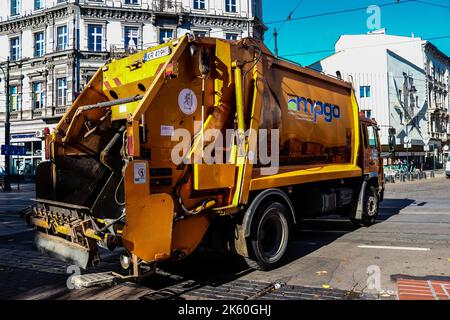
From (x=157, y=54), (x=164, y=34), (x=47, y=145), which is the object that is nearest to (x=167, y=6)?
(x=164, y=34)

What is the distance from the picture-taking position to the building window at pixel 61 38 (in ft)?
101

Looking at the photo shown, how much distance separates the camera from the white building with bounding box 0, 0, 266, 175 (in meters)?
30.0

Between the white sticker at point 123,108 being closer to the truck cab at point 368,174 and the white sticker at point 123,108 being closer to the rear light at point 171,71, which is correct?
the rear light at point 171,71

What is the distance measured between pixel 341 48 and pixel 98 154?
45378mm

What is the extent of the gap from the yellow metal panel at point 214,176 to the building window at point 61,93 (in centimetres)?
2930

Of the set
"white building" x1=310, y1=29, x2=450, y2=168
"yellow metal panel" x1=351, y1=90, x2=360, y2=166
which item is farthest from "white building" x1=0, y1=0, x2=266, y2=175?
"yellow metal panel" x1=351, y1=90, x2=360, y2=166

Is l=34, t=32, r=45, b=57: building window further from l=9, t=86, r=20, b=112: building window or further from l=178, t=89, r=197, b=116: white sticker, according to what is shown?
l=178, t=89, r=197, b=116: white sticker

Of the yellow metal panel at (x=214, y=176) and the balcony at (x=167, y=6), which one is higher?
the balcony at (x=167, y=6)

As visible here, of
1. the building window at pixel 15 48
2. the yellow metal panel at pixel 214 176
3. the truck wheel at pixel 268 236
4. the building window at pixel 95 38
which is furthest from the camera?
the building window at pixel 15 48

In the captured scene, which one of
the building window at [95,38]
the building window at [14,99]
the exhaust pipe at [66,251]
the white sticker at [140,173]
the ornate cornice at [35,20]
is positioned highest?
the ornate cornice at [35,20]

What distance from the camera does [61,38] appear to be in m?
30.9

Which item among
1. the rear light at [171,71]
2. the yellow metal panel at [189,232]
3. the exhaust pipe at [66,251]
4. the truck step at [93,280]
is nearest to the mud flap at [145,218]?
the yellow metal panel at [189,232]

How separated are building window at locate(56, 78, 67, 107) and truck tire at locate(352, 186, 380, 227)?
1092 inches
